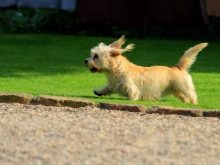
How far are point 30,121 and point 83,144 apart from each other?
1601 millimetres

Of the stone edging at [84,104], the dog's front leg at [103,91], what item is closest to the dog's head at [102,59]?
the dog's front leg at [103,91]

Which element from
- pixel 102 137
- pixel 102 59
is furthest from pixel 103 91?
pixel 102 137

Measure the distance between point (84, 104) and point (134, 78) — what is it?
4.64 feet

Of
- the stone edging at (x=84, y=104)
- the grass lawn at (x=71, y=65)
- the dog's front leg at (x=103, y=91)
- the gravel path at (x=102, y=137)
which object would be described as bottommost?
the grass lawn at (x=71, y=65)

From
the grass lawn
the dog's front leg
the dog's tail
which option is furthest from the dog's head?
the dog's tail

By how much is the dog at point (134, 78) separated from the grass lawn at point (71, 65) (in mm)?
153

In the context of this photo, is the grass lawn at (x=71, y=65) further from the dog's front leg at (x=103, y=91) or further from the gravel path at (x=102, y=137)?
the gravel path at (x=102, y=137)

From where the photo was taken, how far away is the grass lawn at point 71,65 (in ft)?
45.1

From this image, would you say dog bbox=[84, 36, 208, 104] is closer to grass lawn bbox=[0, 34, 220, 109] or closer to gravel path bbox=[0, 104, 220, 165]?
grass lawn bbox=[0, 34, 220, 109]

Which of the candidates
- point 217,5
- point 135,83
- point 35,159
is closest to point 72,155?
point 35,159

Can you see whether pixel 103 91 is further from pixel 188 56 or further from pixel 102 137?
pixel 102 137

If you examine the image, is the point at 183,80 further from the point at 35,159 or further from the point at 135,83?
the point at 35,159

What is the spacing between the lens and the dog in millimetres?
13125

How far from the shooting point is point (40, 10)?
2752 centimetres
